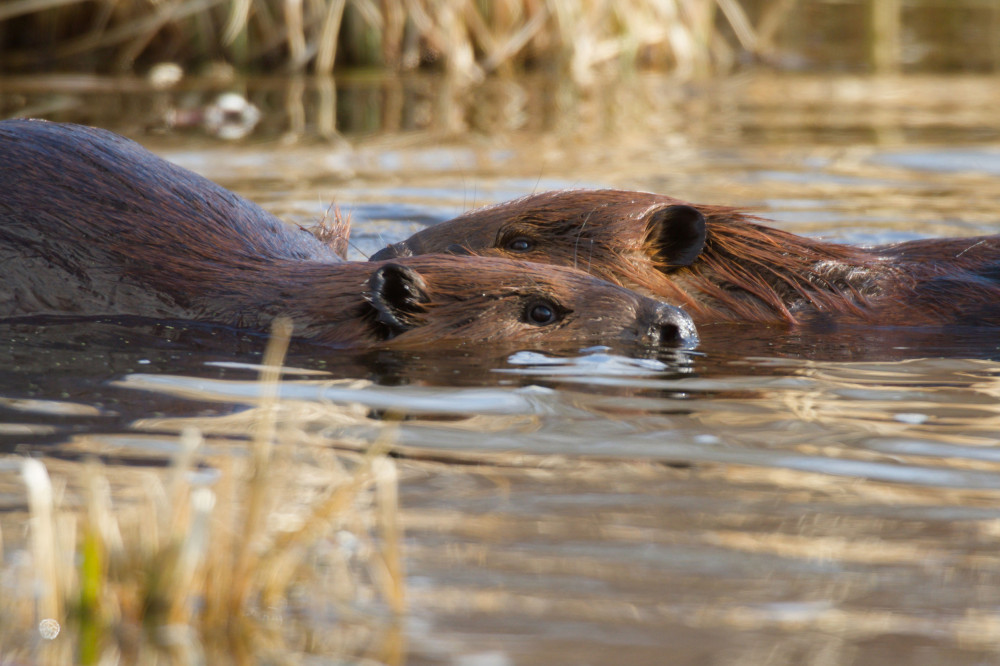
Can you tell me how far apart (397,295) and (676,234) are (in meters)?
1.14

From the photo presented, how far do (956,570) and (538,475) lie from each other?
0.75 meters

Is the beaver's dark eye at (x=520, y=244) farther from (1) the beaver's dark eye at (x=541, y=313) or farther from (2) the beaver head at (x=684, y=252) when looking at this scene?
(1) the beaver's dark eye at (x=541, y=313)

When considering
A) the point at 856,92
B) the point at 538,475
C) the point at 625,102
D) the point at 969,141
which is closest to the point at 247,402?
the point at 538,475

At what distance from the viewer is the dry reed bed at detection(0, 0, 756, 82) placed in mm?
9891

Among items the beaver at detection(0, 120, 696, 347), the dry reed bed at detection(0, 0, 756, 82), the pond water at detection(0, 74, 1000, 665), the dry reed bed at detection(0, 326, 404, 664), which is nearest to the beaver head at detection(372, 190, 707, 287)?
the pond water at detection(0, 74, 1000, 665)

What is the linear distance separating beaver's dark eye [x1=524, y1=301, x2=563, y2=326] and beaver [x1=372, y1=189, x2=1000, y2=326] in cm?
68

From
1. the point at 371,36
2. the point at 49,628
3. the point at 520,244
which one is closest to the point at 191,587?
the point at 49,628

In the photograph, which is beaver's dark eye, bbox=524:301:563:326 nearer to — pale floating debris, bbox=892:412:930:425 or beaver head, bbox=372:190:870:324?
beaver head, bbox=372:190:870:324

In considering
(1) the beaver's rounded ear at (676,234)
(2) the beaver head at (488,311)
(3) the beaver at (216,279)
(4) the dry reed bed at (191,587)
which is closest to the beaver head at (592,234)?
(1) the beaver's rounded ear at (676,234)

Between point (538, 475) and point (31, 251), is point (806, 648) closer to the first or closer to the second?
point (538, 475)

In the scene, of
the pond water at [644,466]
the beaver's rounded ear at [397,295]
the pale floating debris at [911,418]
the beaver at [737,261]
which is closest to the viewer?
the pond water at [644,466]

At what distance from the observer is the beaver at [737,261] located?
4.27 m

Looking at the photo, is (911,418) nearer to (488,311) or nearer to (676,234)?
(488,311)

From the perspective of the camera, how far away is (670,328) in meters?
3.60
